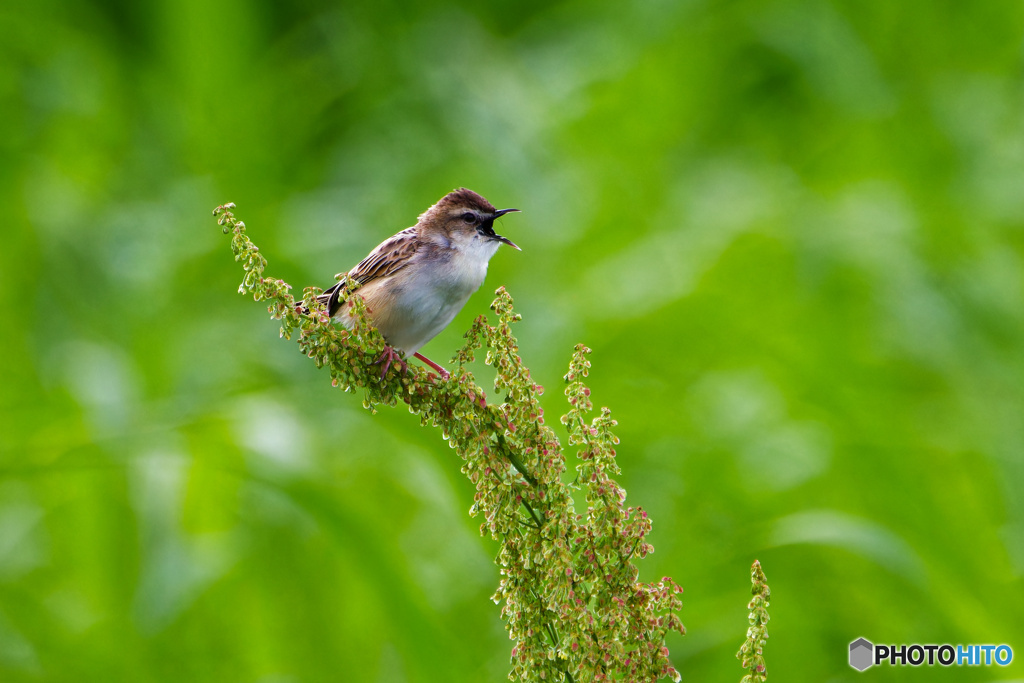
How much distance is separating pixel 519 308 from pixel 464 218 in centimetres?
180

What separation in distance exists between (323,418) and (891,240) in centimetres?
270

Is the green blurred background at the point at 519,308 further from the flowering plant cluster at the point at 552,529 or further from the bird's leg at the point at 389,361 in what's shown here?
the flowering plant cluster at the point at 552,529

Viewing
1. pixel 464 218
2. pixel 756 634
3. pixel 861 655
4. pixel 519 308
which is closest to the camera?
pixel 756 634

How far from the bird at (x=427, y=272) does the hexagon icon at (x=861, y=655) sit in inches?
52.5

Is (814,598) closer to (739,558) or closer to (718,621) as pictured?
→ (718,621)

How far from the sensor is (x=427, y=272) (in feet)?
8.22

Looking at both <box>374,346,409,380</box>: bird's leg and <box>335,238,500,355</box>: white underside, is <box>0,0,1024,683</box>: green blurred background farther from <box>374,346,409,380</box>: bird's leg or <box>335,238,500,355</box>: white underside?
<box>374,346,409,380</box>: bird's leg

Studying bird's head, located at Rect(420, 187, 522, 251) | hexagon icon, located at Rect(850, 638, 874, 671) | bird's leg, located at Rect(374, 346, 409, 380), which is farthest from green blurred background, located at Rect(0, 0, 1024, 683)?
bird's leg, located at Rect(374, 346, 409, 380)

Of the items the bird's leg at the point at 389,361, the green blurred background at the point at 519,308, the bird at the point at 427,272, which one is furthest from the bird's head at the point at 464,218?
the bird's leg at the point at 389,361

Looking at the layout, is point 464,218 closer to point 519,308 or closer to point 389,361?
point 389,361

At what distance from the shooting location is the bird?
2387 mm

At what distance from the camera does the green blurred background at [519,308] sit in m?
3.09

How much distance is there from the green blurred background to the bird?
0.44 metres

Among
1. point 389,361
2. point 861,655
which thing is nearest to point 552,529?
point 389,361
